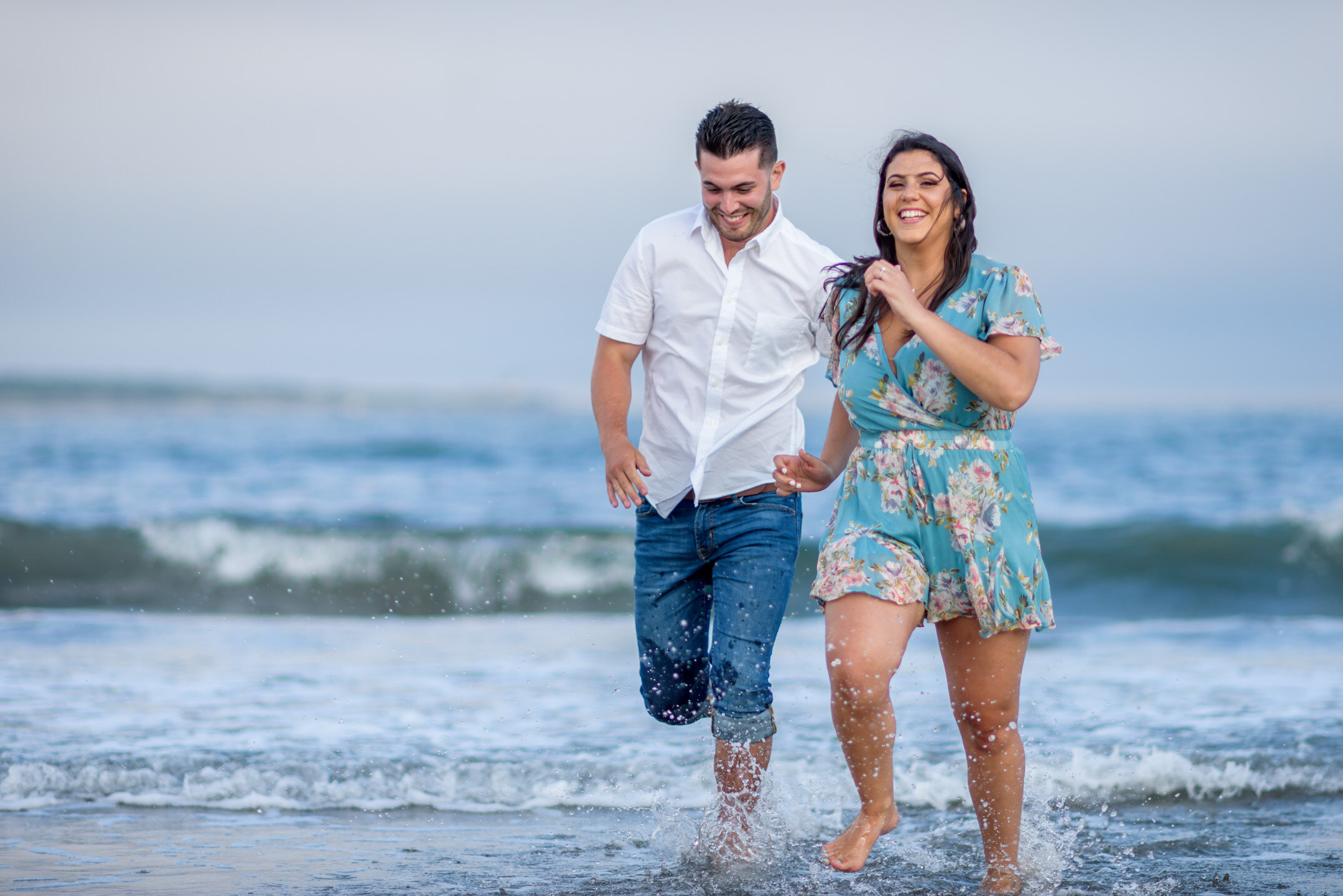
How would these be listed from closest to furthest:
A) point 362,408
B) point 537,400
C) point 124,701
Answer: point 124,701 < point 362,408 < point 537,400

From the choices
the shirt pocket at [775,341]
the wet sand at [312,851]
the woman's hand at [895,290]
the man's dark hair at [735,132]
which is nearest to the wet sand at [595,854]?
the wet sand at [312,851]

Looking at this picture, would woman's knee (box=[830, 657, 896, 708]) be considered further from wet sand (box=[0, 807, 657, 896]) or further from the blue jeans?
wet sand (box=[0, 807, 657, 896])

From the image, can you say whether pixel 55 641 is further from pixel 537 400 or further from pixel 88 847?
pixel 537 400

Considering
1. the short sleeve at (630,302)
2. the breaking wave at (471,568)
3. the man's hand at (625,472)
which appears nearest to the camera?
the man's hand at (625,472)

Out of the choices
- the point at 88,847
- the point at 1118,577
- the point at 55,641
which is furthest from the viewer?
the point at 1118,577

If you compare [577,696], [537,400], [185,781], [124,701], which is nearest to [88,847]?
[185,781]

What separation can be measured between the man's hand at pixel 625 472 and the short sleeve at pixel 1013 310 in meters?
1.09

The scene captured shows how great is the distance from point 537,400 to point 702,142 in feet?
104

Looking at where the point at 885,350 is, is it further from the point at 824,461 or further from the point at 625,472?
the point at 625,472

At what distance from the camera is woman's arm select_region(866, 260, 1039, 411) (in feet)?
9.41

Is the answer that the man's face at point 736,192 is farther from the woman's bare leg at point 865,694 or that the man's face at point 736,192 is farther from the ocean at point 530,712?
the ocean at point 530,712

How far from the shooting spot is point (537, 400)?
35.1m

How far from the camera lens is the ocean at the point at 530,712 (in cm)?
402

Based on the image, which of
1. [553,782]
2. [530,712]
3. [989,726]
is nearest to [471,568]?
[530,712]
